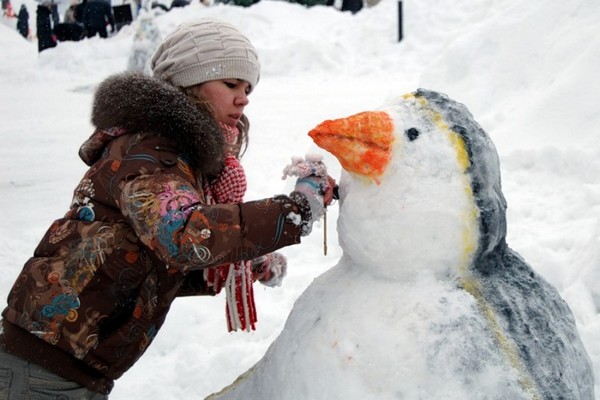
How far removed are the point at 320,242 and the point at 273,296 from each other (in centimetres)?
58

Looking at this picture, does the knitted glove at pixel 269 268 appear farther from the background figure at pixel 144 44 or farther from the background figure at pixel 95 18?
the background figure at pixel 95 18

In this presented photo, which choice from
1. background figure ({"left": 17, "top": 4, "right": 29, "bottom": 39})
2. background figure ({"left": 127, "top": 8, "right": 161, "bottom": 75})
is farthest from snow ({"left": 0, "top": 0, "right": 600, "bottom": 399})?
background figure ({"left": 17, "top": 4, "right": 29, "bottom": 39})

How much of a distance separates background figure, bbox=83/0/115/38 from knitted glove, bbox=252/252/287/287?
42.1 feet

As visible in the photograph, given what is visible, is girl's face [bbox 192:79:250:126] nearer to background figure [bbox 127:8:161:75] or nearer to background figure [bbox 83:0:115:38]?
background figure [bbox 127:8:161:75]

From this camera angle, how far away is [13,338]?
1697mm

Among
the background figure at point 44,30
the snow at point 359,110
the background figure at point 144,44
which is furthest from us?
the background figure at point 44,30

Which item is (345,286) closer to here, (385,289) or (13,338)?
A: (385,289)

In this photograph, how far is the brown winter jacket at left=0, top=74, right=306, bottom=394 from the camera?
4.97 feet

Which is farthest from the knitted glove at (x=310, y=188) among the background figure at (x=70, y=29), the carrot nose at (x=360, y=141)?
the background figure at (x=70, y=29)

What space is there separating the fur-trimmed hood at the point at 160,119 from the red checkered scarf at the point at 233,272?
9cm

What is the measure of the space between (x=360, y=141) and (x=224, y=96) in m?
0.46

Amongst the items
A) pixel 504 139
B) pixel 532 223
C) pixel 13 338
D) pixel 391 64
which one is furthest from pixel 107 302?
pixel 391 64

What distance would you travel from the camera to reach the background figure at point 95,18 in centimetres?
1383

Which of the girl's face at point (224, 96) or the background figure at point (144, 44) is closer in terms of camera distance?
the girl's face at point (224, 96)
